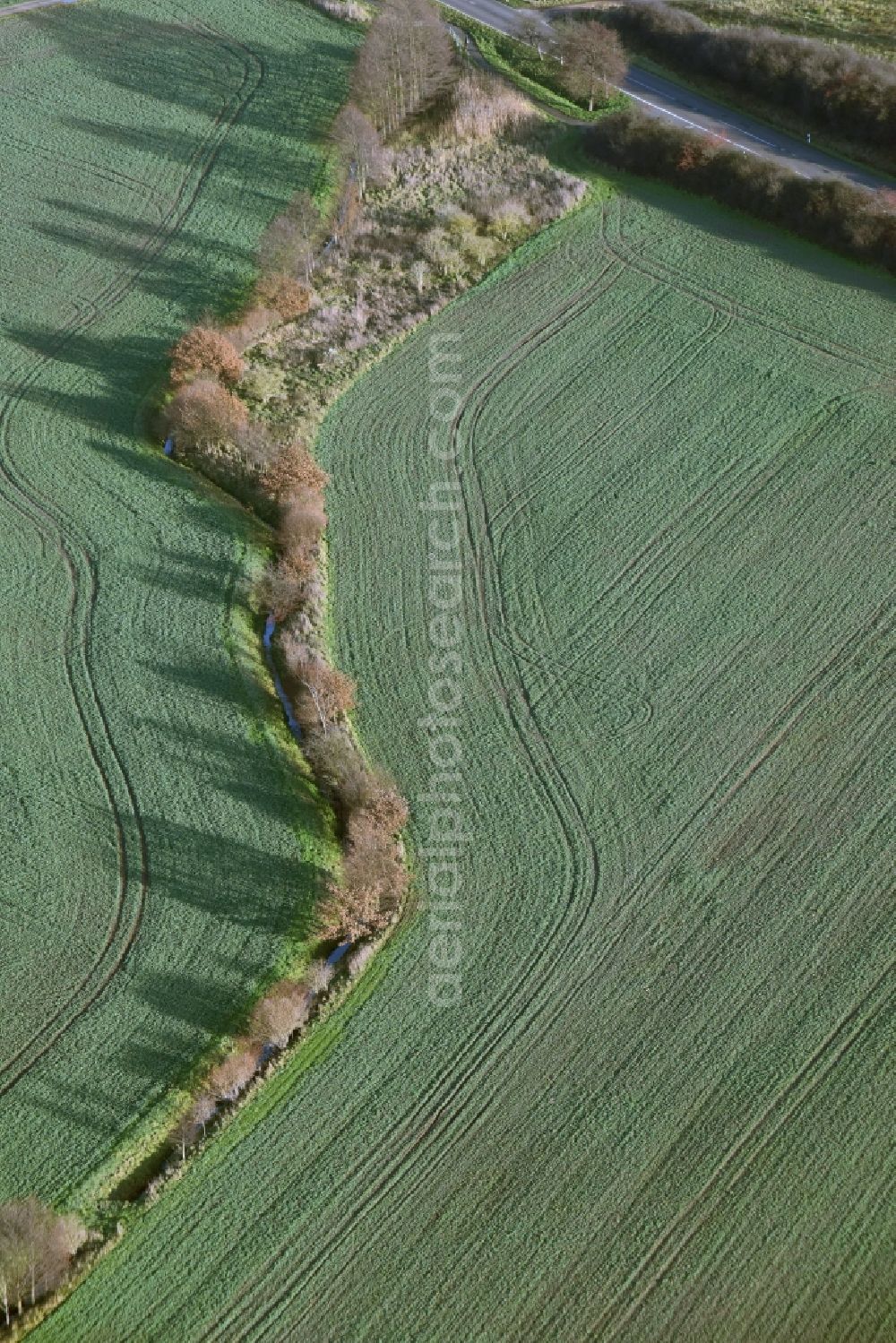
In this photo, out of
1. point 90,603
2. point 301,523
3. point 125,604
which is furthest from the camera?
point 301,523

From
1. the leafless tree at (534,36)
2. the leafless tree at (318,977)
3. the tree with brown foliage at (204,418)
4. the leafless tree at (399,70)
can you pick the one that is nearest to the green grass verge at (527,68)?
the leafless tree at (534,36)

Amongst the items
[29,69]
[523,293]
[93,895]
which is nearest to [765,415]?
[523,293]

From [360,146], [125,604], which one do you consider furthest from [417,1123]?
[360,146]

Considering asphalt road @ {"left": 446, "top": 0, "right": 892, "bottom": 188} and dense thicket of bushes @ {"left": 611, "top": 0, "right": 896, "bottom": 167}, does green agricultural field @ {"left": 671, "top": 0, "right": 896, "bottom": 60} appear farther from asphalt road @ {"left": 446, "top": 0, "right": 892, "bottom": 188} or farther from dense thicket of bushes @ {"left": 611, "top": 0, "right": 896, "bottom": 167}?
asphalt road @ {"left": 446, "top": 0, "right": 892, "bottom": 188}

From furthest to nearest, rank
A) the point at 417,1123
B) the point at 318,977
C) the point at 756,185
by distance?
1. the point at 756,185
2. the point at 318,977
3. the point at 417,1123

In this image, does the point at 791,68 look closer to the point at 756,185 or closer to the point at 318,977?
the point at 756,185

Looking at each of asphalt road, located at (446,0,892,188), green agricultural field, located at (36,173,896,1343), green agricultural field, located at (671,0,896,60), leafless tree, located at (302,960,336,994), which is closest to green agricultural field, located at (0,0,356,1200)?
leafless tree, located at (302,960,336,994)
